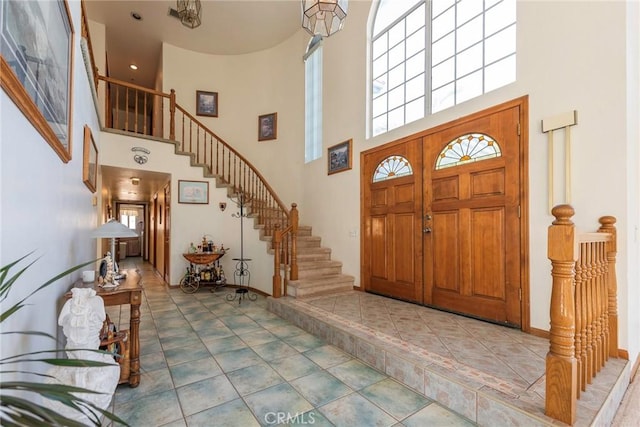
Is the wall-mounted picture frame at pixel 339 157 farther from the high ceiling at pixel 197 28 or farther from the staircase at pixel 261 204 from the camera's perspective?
the high ceiling at pixel 197 28

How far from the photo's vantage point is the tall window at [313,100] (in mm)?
5758

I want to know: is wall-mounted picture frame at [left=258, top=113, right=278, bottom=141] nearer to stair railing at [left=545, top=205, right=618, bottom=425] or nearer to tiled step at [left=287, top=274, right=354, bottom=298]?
tiled step at [left=287, top=274, right=354, bottom=298]

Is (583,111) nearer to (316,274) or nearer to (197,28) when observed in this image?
(316,274)

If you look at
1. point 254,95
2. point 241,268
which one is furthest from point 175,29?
point 241,268

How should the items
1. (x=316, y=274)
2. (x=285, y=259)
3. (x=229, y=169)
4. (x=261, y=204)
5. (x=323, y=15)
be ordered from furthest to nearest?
(x=261, y=204) < (x=229, y=169) < (x=316, y=274) < (x=285, y=259) < (x=323, y=15)

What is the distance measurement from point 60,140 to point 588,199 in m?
3.83

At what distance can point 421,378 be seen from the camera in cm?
208

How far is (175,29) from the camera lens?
626cm

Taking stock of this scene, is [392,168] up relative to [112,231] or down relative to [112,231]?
up

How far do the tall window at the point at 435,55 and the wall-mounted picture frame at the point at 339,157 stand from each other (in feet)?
1.78

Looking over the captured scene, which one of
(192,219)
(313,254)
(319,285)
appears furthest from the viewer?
(192,219)

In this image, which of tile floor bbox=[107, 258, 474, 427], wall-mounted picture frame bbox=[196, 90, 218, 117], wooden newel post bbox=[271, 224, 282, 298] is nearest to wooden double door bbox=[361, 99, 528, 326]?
wooden newel post bbox=[271, 224, 282, 298]

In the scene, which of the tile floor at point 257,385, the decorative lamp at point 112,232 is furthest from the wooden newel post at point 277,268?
the decorative lamp at point 112,232

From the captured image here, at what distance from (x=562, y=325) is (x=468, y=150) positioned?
2134 millimetres
